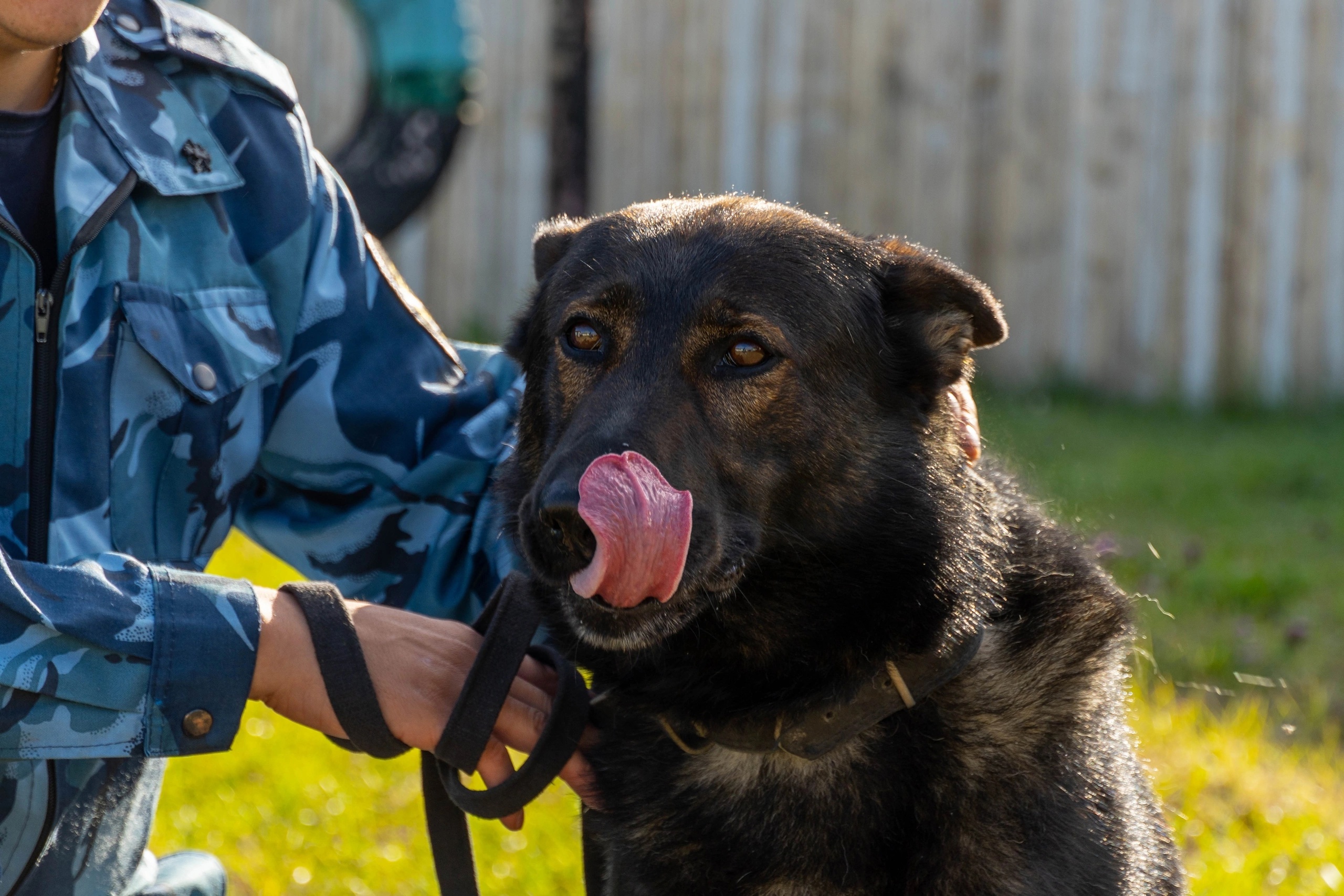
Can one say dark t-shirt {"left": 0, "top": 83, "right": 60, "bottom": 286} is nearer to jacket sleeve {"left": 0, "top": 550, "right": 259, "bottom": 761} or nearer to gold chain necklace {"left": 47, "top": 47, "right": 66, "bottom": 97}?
gold chain necklace {"left": 47, "top": 47, "right": 66, "bottom": 97}

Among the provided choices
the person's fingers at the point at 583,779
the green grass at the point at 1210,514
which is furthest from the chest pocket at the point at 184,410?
the green grass at the point at 1210,514

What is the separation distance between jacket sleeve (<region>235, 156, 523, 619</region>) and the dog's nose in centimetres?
50

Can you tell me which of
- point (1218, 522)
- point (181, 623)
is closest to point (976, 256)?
point (1218, 522)

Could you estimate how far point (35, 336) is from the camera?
74.5 inches

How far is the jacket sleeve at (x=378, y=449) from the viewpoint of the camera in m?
2.18

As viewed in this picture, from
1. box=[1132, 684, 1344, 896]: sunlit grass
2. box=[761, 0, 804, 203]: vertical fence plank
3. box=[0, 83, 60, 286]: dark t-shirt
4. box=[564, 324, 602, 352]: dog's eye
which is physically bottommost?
box=[1132, 684, 1344, 896]: sunlit grass

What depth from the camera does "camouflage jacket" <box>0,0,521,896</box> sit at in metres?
1.68

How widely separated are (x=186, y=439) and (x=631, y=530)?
85cm

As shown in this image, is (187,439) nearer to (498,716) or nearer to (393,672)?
(393,672)

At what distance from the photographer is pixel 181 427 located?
81.3 inches

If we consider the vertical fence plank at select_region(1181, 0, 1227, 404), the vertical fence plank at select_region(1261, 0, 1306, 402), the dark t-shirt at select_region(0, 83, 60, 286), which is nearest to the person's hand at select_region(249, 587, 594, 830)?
the dark t-shirt at select_region(0, 83, 60, 286)

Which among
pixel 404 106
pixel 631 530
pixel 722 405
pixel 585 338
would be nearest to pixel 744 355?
pixel 722 405

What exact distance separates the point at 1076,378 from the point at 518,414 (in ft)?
18.5

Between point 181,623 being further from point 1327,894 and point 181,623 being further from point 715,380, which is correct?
point 1327,894
